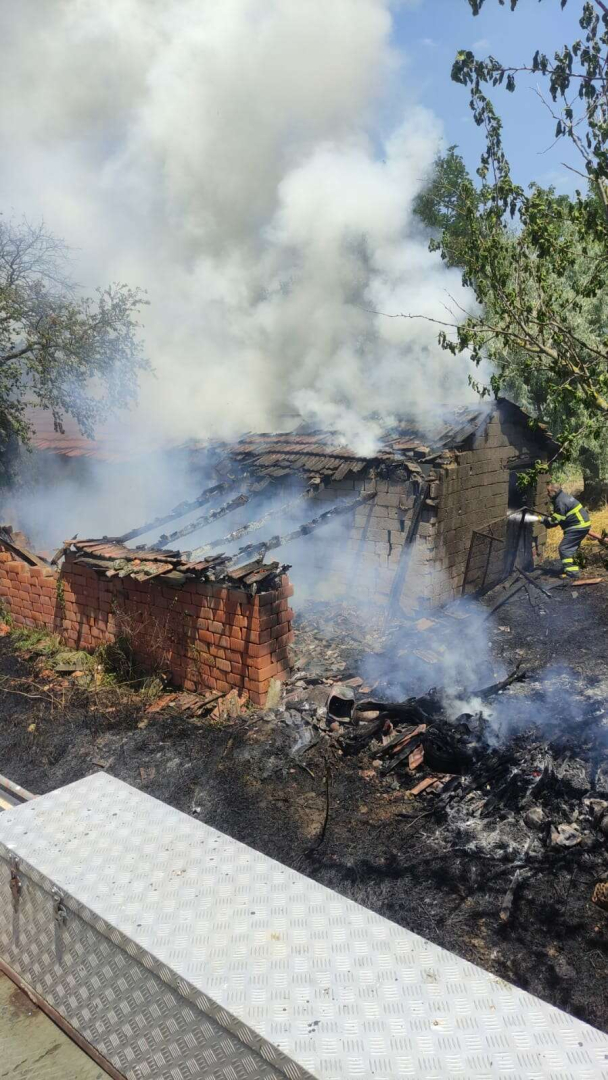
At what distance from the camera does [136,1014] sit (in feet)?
7.76

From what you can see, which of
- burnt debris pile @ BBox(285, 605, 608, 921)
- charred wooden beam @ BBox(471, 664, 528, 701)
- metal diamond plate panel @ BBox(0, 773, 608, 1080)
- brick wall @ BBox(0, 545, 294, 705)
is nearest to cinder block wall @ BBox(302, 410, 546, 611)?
burnt debris pile @ BBox(285, 605, 608, 921)

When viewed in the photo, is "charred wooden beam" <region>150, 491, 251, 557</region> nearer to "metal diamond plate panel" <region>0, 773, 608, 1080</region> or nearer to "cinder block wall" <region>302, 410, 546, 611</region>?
"cinder block wall" <region>302, 410, 546, 611</region>

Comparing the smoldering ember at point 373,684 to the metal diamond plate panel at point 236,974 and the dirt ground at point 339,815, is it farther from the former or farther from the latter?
the metal diamond plate panel at point 236,974

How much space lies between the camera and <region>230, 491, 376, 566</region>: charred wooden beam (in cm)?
724

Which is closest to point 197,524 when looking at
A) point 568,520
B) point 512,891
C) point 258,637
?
point 258,637

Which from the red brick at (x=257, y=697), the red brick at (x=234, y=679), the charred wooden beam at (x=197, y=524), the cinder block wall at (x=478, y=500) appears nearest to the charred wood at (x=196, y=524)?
the charred wooden beam at (x=197, y=524)

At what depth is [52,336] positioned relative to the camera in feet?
35.9

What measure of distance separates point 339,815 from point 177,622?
2.87m

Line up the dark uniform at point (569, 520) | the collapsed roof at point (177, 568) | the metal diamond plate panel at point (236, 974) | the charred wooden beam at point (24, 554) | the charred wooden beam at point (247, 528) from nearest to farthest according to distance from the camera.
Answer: the metal diamond plate panel at point (236, 974)
the collapsed roof at point (177, 568)
the charred wooden beam at point (247, 528)
the charred wooden beam at point (24, 554)
the dark uniform at point (569, 520)

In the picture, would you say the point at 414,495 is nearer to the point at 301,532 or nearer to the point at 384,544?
the point at 384,544

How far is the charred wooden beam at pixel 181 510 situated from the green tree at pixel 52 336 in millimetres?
3661

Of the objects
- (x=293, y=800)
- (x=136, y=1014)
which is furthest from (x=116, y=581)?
(x=136, y=1014)

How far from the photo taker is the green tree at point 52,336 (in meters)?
10.9

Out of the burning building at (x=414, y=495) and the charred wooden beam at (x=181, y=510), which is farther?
the burning building at (x=414, y=495)
